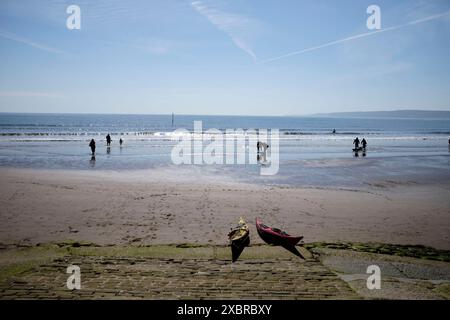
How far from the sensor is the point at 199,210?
1389 cm

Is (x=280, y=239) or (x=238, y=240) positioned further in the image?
(x=280, y=239)

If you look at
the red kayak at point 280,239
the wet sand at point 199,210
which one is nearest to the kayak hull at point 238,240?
the wet sand at point 199,210

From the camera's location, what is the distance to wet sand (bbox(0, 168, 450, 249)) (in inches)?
430

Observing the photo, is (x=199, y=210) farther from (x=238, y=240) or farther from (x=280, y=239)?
(x=280, y=239)

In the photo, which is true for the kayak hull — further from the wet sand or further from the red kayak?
the red kayak

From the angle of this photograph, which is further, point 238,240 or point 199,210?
point 199,210

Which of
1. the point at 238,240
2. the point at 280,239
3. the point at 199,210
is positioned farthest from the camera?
the point at 199,210

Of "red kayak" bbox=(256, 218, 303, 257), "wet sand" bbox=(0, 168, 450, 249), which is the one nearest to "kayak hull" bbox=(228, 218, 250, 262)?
"wet sand" bbox=(0, 168, 450, 249)

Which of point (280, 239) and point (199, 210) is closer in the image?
point (280, 239)

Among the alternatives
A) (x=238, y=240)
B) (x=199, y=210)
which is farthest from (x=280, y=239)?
(x=199, y=210)

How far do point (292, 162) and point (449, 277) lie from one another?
886 inches

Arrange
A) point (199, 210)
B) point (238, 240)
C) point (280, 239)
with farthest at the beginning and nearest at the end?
1. point (199, 210)
2. point (280, 239)
3. point (238, 240)

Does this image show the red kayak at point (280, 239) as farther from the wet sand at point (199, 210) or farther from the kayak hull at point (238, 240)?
the kayak hull at point (238, 240)
